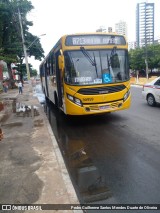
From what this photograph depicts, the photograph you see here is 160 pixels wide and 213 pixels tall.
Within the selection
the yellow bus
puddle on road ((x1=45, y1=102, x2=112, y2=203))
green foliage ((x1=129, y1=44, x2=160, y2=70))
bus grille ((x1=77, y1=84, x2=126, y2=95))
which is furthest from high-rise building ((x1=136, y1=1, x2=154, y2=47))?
puddle on road ((x1=45, y1=102, x2=112, y2=203))

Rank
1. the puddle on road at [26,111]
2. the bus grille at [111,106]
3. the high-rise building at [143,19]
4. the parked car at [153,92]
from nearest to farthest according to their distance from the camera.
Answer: the bus grille at [111,106] → the parked car at [153,92] → the puddle on road at [26,111] → the high-rise building at [143,19]

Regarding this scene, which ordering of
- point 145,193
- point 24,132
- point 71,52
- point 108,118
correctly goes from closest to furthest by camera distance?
point 145,193, point 71,52, point 24,132, point 108,118

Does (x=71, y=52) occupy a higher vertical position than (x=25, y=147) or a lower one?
higher

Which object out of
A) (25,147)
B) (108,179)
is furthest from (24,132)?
(108,179)

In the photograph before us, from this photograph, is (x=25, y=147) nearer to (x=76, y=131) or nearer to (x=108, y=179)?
(x=76, y=131)

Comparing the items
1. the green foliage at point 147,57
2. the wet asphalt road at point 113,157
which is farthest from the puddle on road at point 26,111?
the green foliage at point 147,57

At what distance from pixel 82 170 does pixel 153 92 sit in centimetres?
844

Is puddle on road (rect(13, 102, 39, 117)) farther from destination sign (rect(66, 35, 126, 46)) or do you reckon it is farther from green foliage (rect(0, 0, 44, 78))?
green foliage (rect(0, 0, 44, 78))

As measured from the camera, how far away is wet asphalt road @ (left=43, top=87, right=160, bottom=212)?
3.91 metres

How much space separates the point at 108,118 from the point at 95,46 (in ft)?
10.7

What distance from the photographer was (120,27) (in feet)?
264

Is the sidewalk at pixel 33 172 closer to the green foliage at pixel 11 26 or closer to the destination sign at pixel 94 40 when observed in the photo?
the destination sign at pixel 94 40

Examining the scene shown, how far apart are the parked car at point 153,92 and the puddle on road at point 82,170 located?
599 cm

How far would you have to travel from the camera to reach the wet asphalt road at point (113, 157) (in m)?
3.91
